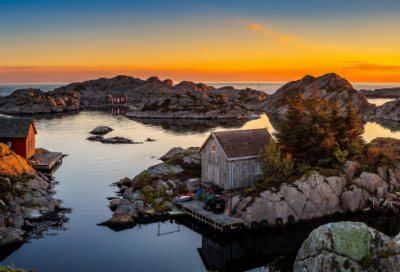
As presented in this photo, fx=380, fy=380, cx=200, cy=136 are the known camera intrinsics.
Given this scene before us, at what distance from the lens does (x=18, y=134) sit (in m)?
56.4

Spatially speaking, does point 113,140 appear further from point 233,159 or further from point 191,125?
point 233,159

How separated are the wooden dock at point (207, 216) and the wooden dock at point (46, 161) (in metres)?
26.6

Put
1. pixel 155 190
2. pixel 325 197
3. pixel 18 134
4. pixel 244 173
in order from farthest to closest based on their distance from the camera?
pixel 18 134, pixel 155 190, pixel 244 173, pixel 325 197

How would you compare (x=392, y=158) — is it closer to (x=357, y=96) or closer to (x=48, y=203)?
(x=48, y=203)

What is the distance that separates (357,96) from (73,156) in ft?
432

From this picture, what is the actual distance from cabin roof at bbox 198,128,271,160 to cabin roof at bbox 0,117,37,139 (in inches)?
1184

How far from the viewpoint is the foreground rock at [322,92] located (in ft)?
539

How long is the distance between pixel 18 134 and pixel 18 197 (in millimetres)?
18672

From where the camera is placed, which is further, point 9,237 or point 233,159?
point 233,159

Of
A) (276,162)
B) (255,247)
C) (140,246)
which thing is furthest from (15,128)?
(255,247)

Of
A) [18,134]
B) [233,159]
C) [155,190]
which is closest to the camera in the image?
[233,159]

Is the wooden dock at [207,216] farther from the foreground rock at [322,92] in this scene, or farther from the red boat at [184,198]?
the foreground rock at [322,92]

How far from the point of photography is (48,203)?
42625 millimetres

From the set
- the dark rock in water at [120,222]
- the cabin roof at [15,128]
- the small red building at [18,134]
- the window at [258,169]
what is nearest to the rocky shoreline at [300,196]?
the dark rock in water at [120,222]
